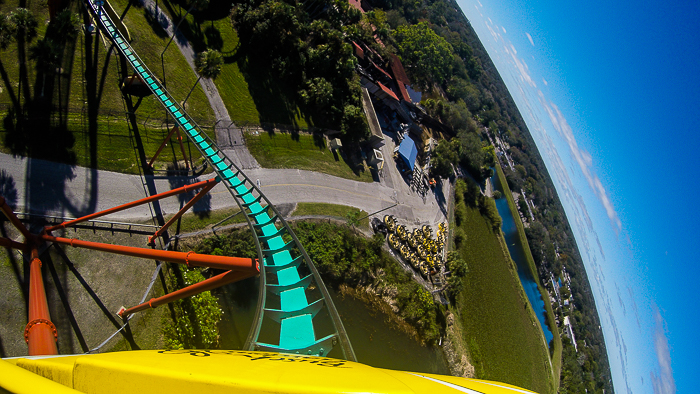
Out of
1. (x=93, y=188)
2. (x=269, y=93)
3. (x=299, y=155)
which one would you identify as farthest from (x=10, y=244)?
(x=269, y=93)

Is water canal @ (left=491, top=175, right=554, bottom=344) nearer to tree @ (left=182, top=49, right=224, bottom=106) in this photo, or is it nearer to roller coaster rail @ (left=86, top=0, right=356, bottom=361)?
roller coaster rail @ (left=86, top=0, right=356, bottom=361)

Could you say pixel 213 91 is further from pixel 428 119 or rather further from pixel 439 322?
pixel 428 119

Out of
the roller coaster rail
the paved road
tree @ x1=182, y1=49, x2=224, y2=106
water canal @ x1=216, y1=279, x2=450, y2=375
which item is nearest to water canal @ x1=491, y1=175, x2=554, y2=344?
water canal @ x1=216, y1=279, x2=450, y2=375

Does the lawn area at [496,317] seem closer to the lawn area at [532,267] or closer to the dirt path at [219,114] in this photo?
the lawn area at [532,267]

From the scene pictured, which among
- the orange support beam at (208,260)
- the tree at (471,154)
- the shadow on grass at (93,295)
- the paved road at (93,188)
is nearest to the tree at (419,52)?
the tree at (471,154)

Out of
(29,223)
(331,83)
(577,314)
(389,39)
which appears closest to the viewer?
(29,223)

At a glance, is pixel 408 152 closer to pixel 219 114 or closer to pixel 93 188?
pixel 219 114

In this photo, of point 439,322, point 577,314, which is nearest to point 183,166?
point 439,322
